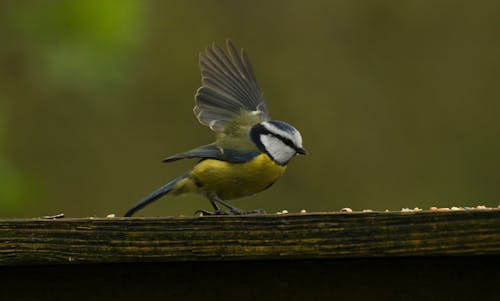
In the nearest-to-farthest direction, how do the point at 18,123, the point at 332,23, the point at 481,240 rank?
1. the point at 481,240
2. the point at 18,123
3. the point at 332,23

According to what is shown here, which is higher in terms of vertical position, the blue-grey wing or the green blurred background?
the green blurred background

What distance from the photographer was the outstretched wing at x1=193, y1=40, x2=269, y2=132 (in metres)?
4.42

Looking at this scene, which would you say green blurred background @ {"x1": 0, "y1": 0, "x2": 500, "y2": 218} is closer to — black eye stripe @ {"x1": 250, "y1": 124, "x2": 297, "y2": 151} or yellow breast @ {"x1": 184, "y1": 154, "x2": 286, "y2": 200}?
black eye stripe @ {"x1": 250, "y1": 124, "x2": 297, "y2": 151}

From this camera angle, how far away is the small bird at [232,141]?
3.90 metres

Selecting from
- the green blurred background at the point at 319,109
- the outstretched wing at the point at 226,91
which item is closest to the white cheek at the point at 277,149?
the outstretched wing at the point at 226,91

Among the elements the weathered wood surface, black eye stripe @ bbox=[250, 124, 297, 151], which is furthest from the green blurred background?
the weathered wood surface

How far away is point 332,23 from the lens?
240 inches

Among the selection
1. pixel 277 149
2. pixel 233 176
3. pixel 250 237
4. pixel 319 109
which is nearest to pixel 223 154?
pixel 233 176

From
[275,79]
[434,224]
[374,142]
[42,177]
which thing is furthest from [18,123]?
[434,224]

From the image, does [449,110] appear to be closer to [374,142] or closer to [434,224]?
[374,142]

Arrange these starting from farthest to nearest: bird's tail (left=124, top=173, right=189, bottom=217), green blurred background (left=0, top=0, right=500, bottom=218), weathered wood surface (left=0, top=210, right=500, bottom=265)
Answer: green blurred background (left=0, top=0, right=500, bottom=218) → bird's tail (left=124, top=173, right=189, bottom=217) → weathered wood surface (left=0, top=210, right=500, bottom=265)

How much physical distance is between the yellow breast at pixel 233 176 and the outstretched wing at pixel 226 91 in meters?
0.43

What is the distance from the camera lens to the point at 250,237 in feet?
6.77

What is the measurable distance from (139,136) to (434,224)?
13.1 feet
